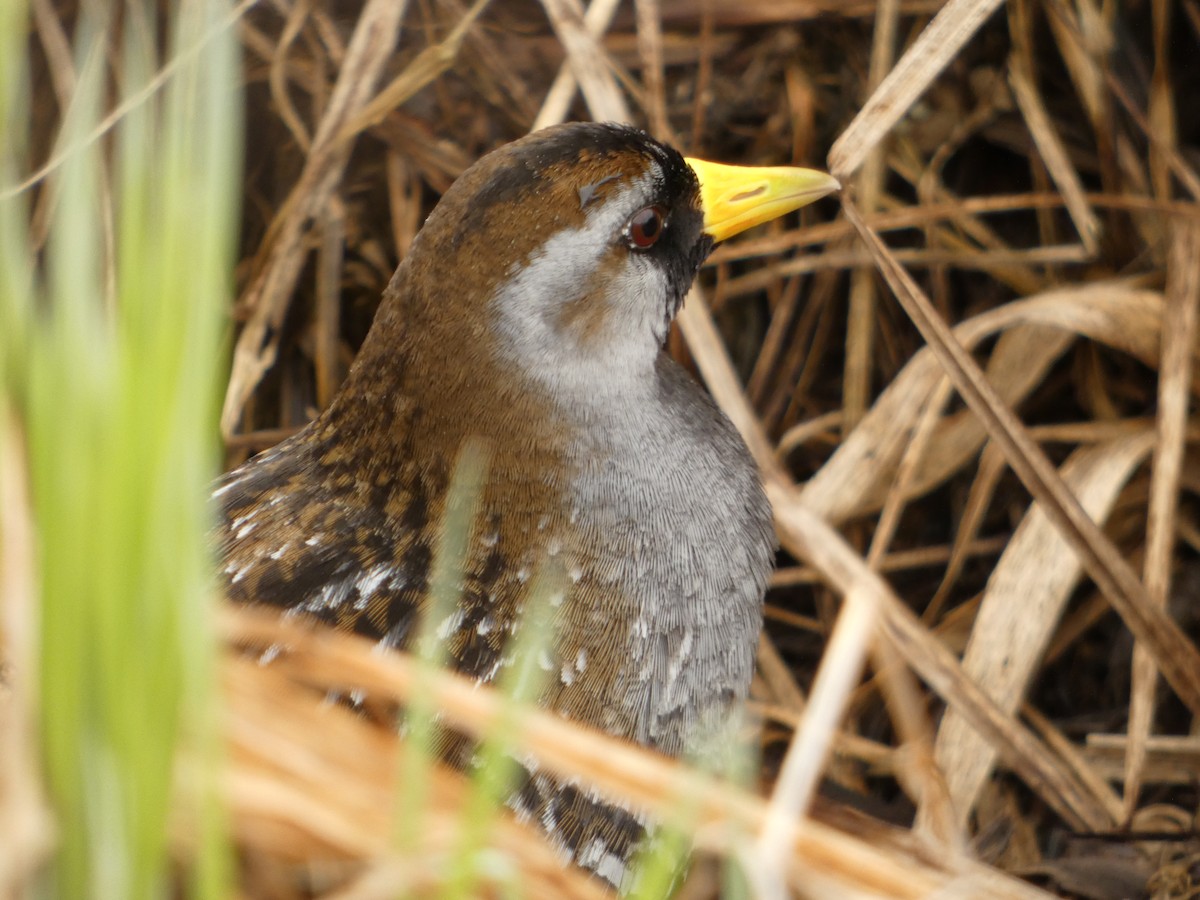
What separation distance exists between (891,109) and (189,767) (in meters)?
1.14

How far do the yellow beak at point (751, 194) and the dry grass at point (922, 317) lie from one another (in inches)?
1.9

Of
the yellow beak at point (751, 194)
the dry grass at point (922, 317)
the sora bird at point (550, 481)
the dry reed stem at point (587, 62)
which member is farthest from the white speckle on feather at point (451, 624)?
the dry reed stem at point (587, 62)

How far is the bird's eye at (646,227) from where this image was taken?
1.40m

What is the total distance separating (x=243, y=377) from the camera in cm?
183

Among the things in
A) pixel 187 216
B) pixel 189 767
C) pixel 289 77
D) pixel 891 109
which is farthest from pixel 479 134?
pixel 189 767

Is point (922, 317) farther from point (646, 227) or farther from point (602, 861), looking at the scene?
point (602, 861)

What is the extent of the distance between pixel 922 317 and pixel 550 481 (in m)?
0.48

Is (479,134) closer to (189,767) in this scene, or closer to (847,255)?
(847,255)

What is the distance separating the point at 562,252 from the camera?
1.34 meters

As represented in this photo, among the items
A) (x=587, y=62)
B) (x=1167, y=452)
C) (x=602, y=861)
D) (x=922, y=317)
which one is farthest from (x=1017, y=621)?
(x=587, y=62)

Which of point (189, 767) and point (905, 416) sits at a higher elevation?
point (905, 416)

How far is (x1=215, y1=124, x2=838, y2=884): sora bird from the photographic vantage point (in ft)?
4.23

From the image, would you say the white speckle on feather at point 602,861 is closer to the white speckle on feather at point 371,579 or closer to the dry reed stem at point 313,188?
the white speckle on feather at point 371,579

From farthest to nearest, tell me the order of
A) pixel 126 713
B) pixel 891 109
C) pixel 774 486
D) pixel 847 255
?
pixel 847 255
pixel 774 486
pixel 891 109
pixel 126 713
